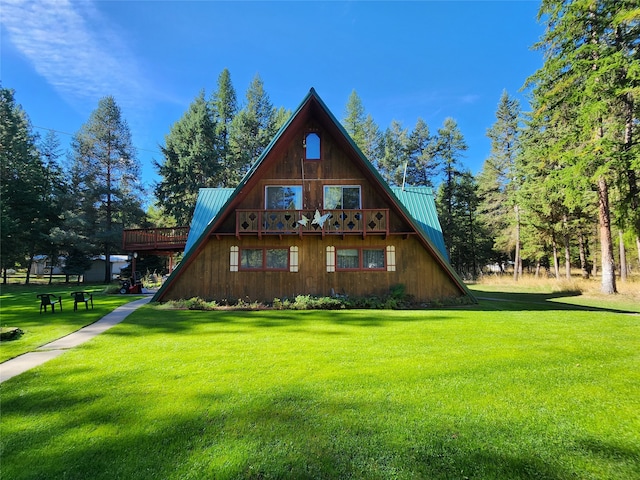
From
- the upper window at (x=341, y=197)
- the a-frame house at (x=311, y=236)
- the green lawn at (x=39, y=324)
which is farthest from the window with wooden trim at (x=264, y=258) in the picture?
the green lawn at (x=39, y=324)

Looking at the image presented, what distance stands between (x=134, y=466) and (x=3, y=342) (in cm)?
740

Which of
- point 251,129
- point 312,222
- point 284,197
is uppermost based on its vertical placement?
point 251,129

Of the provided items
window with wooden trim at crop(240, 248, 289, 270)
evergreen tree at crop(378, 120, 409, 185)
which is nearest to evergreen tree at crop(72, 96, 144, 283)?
window with wooden trim at crop(240, 248, 289, 270)

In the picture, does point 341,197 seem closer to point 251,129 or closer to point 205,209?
point 205,209

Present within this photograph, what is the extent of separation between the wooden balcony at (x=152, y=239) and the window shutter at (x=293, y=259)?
10557 millimetres

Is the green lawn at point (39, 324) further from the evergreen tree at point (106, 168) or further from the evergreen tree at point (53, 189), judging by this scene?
the evergreen tree at point (53, 189)

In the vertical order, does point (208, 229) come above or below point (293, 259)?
above

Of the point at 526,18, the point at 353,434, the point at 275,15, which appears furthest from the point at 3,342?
the point at 526,18

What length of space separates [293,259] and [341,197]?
3.88 meters

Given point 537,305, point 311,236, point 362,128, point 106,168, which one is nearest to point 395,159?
point 362,128

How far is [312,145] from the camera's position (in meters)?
16.0

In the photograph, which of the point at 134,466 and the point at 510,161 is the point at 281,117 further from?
the point at 134,466

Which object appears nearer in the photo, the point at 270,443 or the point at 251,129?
the point at 270,443

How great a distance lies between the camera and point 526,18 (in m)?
18.7
